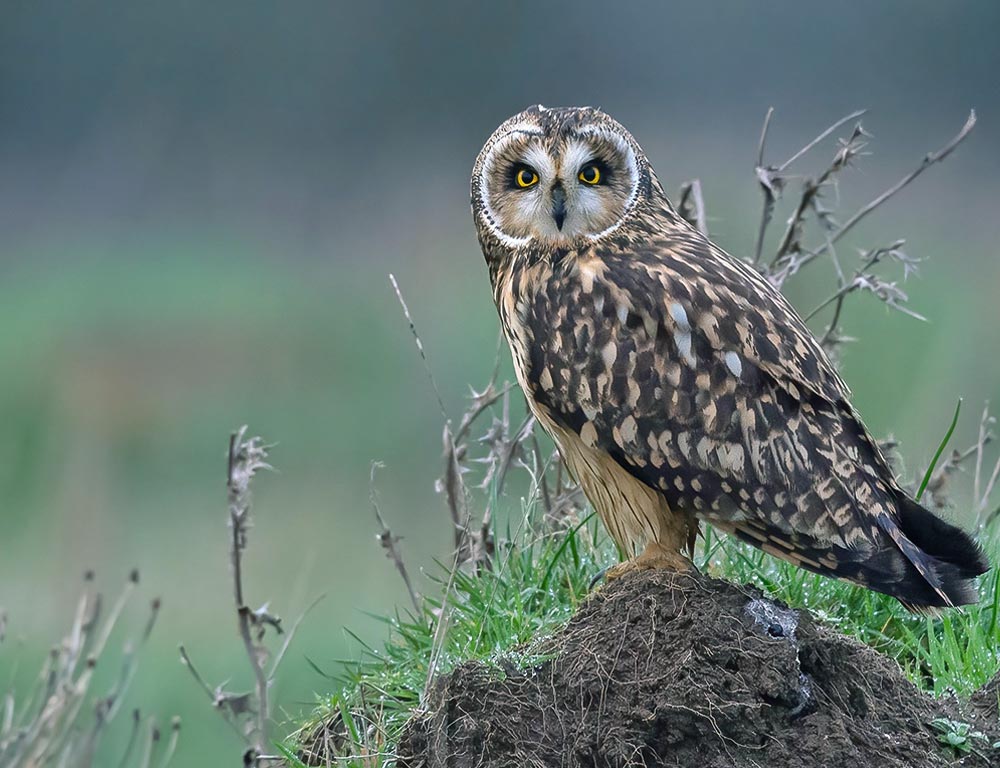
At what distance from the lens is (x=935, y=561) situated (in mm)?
3268

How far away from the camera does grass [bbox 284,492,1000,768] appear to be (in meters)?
3.37

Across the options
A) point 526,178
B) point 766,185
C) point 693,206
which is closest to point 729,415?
point 526,178

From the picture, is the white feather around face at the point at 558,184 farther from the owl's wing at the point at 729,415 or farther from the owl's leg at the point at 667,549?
the owl's leg at the point at 667,549

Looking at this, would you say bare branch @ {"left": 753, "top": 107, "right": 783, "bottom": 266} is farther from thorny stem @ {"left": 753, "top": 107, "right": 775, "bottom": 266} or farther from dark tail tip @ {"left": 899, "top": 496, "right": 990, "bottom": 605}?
dark tail tip @ {"left": 899, "top": 496, "right": 990, "bottom": 605}

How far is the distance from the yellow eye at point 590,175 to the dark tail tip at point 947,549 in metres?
1.08

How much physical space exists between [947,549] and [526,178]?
1345 millimetres

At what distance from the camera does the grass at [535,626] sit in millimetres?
3365

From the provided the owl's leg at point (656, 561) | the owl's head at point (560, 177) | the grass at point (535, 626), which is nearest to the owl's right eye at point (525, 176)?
the owl's head at point (560, 177)

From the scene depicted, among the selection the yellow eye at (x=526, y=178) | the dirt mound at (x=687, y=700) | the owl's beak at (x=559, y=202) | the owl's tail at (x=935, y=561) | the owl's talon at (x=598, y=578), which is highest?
the yellow eye at (x=526, y=178)

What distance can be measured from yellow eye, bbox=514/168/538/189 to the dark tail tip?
118 cm

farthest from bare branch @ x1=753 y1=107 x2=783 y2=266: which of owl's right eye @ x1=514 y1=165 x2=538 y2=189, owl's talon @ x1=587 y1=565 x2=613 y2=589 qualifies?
owl's talon @ x1=587 y1=565 x2=613 y2=589

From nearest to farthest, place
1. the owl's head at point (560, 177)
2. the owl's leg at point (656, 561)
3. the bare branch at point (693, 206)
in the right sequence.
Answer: the owl's leg at point (656, 561) → the owl's head at point (560, 177) → the bare branch at point (693, 206)

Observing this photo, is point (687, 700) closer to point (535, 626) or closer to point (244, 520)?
point (535, 626)

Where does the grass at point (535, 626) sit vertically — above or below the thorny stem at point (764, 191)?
below
